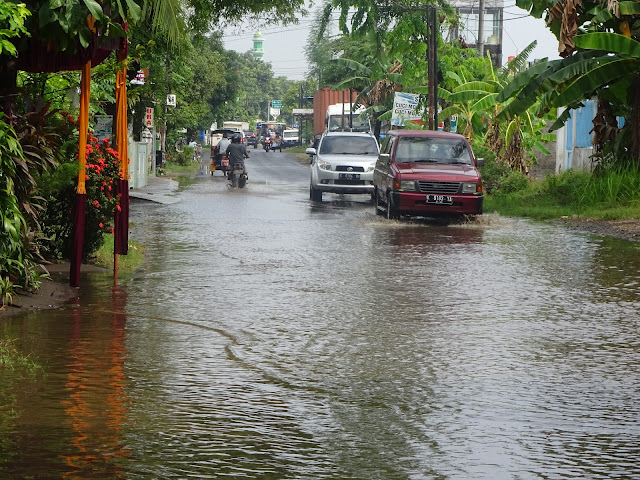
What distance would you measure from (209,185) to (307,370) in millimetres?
29862

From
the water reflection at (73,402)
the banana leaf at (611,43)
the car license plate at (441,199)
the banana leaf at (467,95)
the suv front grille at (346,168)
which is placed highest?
the banana leaf at (611,43)

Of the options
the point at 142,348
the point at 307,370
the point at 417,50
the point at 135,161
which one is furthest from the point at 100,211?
the point at 417,50

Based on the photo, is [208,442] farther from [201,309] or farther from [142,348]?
[201,309]

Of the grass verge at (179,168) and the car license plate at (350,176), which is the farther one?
the grass verge at (179,168)

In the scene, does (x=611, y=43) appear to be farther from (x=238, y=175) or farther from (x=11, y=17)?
(x=238, y=175)

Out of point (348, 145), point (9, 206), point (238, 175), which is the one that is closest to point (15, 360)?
point (9, 206)

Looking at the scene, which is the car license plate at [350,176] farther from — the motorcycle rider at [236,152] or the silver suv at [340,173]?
the motorcycle rider at [236,152]

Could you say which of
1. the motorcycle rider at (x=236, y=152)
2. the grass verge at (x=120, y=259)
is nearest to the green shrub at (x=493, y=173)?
the motorcycle rider at (x=236, y=152)

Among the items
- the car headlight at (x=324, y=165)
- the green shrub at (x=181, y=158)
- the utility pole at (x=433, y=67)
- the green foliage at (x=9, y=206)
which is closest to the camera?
the green foliage at (x=9, y=206)

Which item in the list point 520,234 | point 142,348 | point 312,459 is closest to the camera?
point 312,459

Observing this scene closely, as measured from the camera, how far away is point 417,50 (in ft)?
137

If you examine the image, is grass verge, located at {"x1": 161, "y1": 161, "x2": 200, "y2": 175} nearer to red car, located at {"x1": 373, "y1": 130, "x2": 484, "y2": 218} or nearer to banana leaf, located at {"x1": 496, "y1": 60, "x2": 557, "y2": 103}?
red car, located at {"x1": 373, "y1": 130, "x2": 484, "y2": 218}

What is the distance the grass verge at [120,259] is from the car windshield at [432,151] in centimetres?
891

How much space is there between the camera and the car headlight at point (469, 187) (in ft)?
71.4
